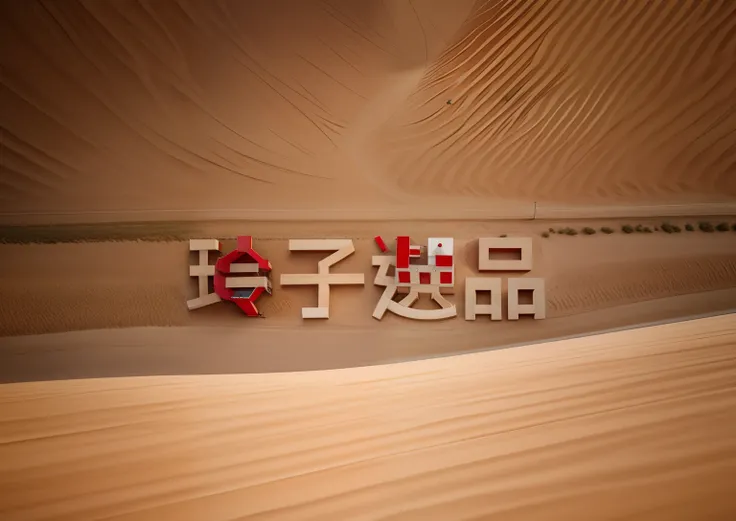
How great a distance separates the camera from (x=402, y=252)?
438 cm

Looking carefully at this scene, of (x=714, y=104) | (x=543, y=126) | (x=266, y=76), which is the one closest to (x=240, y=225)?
(x=266, y=76)

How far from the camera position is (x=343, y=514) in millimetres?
1472

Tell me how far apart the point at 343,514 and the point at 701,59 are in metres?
5.21

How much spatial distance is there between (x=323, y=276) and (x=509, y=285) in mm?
1636

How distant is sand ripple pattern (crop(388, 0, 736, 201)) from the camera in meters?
4.68

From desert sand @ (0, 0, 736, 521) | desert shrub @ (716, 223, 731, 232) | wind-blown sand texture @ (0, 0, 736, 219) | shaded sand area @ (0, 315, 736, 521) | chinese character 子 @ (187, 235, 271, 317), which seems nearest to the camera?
shaded sand area @ (0, 315, 736, 521)

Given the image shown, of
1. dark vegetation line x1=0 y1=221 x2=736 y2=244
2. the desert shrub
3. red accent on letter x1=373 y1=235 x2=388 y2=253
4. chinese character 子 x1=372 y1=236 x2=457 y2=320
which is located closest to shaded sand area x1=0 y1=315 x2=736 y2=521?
chinese character 子 x1=372 y1=236 x2=457 y2=320

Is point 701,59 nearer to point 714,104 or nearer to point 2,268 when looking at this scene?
point 714,104

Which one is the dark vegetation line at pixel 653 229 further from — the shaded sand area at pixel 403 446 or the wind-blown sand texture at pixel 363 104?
the shaded sand area at pixel 403 446

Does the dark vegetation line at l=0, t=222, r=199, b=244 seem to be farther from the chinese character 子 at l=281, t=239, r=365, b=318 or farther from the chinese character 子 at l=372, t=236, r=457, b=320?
the chinese character 子 at l=372, t=236, r=457, b=320

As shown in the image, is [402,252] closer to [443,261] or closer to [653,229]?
[443,261]

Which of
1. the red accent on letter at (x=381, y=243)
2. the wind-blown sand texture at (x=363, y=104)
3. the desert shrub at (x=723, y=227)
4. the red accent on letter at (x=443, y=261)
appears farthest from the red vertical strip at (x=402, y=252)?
the desert shrub at (x=723, y=227)

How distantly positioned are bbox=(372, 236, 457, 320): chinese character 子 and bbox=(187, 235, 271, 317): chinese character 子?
1035 millimetres

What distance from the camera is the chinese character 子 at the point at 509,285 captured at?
441 cm
